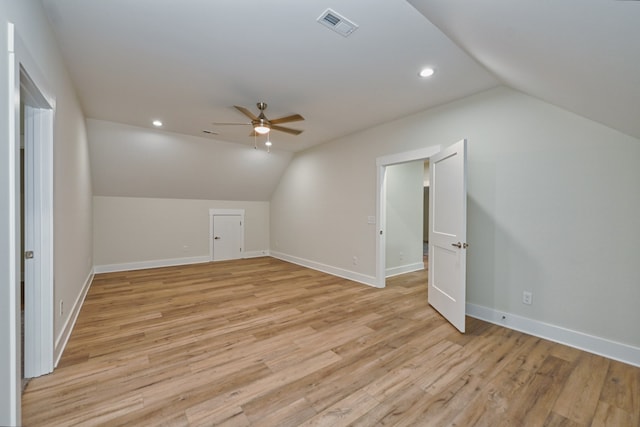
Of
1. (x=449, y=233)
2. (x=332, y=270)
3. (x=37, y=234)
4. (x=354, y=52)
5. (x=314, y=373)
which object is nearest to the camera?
(x=37, y=234)

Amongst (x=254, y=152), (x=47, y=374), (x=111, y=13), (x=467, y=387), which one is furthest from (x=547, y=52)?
(x=254, y=152)

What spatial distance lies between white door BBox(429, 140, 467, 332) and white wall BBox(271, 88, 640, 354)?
1.15 ft

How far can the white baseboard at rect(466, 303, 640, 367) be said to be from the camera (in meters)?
2.19

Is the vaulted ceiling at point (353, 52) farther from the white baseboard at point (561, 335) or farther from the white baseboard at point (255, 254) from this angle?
the white baseboard at point (255, 254)

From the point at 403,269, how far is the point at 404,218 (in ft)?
3.38

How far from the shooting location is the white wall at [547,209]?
224cm

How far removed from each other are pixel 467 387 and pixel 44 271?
10.4 ft

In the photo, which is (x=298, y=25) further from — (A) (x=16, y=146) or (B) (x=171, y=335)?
(B) (x=171, y=335)

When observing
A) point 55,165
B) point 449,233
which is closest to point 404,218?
point 449,233

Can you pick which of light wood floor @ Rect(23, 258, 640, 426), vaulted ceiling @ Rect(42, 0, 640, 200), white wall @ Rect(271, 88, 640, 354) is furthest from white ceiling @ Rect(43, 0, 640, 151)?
light wood floor @ Rect(23, 258, 640, 426)

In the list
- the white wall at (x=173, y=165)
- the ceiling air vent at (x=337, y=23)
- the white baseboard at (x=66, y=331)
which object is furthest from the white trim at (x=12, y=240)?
the white wall at (x=173, y=165)

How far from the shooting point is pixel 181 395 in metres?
1.77

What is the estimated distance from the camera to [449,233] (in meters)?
2.92

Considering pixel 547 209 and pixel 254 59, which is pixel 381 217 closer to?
pixel 547 209
